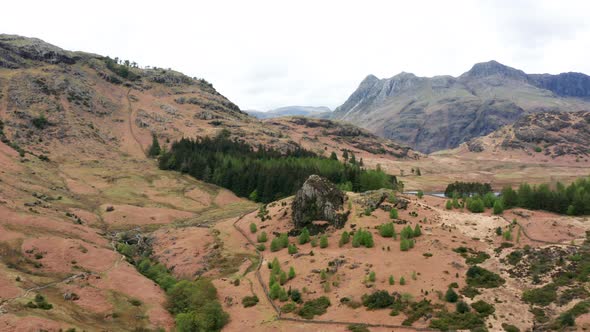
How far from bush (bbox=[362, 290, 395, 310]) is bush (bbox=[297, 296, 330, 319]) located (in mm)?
6257

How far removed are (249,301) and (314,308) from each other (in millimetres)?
11520

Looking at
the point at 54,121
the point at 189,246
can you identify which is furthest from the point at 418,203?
the point at 54,121

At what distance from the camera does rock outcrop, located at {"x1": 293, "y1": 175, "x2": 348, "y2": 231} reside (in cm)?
9550

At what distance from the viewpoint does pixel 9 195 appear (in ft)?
329

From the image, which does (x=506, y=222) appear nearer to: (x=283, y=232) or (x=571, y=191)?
(x=571, y=191)

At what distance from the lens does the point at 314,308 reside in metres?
64.2

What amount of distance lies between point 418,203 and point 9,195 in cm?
10164

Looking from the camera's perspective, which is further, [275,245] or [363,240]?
[275,245]

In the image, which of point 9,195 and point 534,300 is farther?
point 9,195

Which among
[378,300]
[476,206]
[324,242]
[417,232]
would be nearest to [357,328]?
[378,300]

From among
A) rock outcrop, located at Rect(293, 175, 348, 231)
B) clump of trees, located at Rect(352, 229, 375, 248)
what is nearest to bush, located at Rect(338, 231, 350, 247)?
clump of trees, located at Rect(352, 229, 375, 248)

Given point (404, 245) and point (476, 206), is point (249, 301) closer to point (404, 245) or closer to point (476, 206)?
point (404, 245)

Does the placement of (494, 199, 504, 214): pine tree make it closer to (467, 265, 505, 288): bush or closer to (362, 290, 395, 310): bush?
(467, 265, 505, 288): bush

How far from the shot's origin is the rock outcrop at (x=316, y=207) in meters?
95.5
